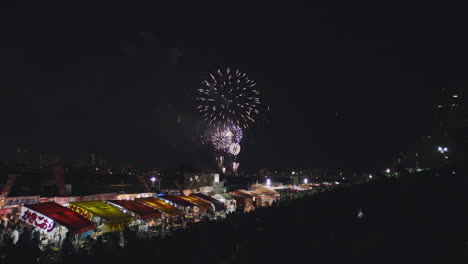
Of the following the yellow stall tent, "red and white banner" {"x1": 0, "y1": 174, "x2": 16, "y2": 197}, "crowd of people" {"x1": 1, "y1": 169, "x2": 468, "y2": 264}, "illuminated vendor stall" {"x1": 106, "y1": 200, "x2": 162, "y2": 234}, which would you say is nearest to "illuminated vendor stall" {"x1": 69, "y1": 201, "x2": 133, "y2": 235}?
"illuminated vendor stall" {"x1": 106, "y1": 200, "x2": 162, "y2": 234}

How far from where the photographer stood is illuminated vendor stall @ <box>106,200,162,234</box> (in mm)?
12879

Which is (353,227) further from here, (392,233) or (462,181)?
(462,181)

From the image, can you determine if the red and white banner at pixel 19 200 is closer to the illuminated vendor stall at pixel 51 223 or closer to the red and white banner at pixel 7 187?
the illuminated vendor stall at pixel 51 223

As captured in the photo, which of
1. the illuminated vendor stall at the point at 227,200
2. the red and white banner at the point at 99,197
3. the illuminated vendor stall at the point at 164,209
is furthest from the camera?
the illuminated vendor stall at the point at 227,200

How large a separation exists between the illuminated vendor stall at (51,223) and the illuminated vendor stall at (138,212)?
232cm

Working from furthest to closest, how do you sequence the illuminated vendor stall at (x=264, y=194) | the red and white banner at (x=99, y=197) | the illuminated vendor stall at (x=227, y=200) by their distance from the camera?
the illuminated vendor stall at (x=264, y=194) < the illuminated vendor stall at (x=227, y=200) < the red and white banner at (x=99, y=197)

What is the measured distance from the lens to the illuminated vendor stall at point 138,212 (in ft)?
42.3

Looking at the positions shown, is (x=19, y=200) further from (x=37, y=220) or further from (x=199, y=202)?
(x=199, y=202)

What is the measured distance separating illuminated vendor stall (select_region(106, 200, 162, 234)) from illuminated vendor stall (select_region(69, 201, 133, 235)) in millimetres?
437

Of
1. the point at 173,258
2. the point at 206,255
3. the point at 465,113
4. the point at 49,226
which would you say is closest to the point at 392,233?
the point at 206,255

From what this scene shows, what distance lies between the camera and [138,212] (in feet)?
42.0

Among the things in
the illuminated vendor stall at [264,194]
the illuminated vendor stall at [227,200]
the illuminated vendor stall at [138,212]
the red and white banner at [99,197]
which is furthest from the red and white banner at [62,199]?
the illuminated vendor stall at [264,194]

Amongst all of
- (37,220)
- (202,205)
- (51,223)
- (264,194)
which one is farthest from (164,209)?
(264,194)

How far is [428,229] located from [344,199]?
4.66 metres
